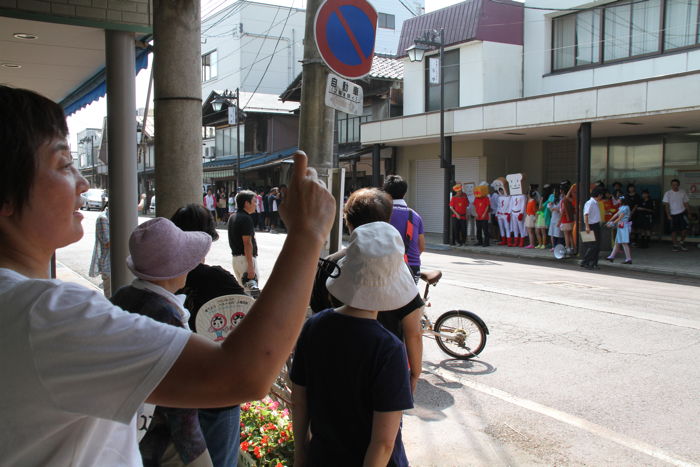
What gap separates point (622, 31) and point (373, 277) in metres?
18.3

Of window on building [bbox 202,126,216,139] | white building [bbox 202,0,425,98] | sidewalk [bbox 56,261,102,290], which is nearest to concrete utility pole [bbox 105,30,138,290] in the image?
sidewalk [bbox 56,261,102,290]

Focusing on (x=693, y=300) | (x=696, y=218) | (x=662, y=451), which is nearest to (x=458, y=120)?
(x=696, y=218)

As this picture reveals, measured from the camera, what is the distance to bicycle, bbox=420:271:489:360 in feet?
20.4

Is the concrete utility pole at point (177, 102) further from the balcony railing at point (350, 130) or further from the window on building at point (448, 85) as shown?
the balcony railing at point (350, 130)

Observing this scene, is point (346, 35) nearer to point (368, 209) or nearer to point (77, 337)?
point (368, 209)

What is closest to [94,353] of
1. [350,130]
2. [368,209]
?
[368,209]

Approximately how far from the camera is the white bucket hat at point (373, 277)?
211 centimetres

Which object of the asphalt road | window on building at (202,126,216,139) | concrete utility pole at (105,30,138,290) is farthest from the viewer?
window on building at (202,126,216,139)

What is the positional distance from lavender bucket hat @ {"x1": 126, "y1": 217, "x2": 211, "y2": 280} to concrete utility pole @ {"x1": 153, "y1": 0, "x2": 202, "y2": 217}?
64.6 inches

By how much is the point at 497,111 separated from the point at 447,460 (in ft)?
48.3

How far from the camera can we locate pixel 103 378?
959 mm

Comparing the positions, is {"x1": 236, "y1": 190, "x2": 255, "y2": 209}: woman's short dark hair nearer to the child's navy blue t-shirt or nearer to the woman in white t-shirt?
the child's navy blue t-shirt

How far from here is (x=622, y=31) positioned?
17141 mm

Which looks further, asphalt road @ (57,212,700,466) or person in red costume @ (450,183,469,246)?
person in red costume @ (450,183,469,246)
